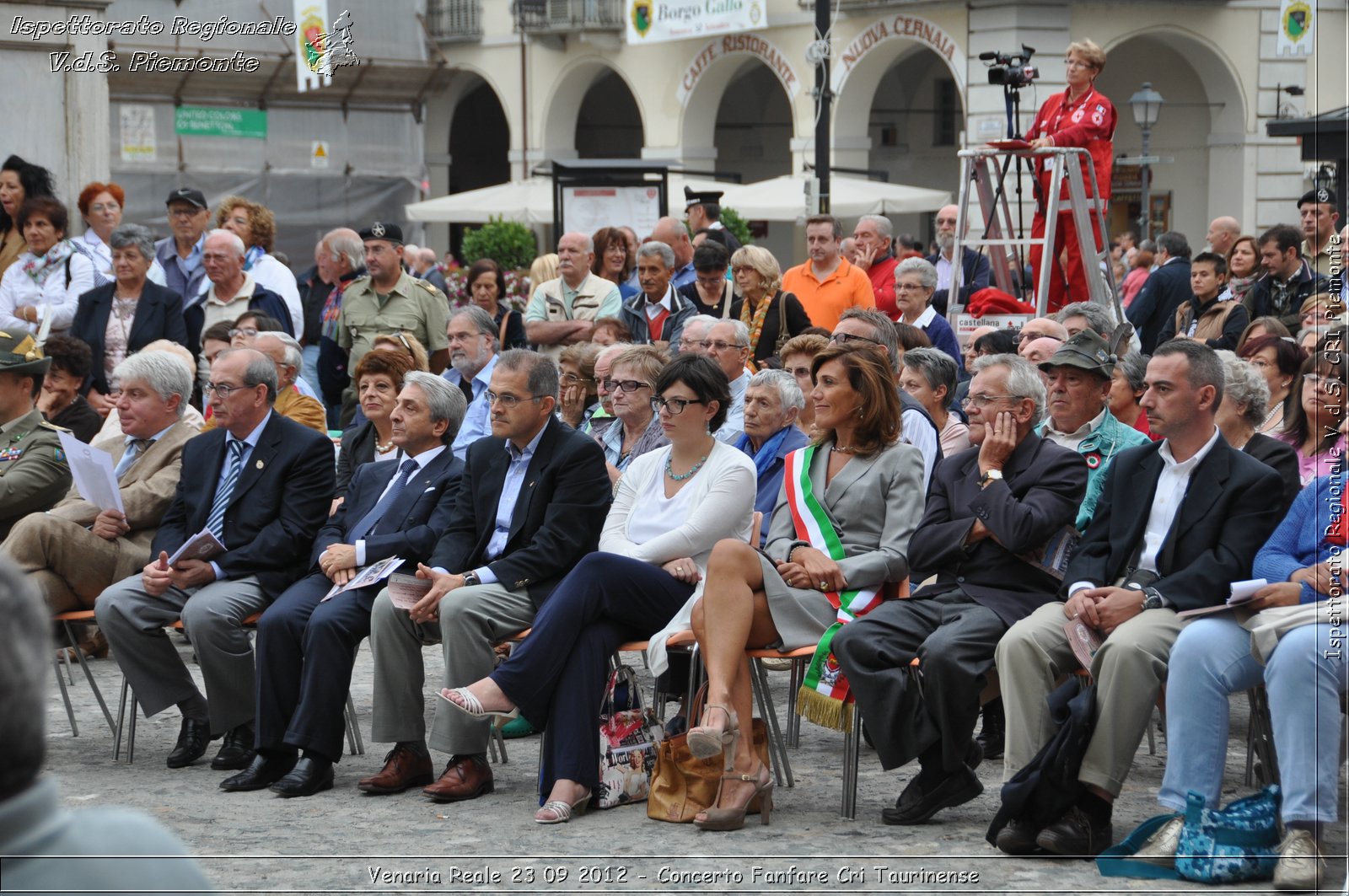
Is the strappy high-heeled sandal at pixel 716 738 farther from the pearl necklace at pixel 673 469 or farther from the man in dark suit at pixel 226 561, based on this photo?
the man in dark suit at pixel 226 561

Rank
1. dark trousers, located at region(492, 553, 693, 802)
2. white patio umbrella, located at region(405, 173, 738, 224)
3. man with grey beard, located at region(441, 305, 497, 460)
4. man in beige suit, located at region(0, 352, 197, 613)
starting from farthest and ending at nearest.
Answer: white patio umbrella, located at region(405, 173, 738, 224) → man with grey beard, located at region(441, 305, 497, 460) → man in beige suit, located at region(0, 352, 197, 613) → dark trousers, located at region(492, 553, 693, 802)

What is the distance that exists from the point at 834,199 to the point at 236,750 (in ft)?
60.2

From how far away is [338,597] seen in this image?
6234mm

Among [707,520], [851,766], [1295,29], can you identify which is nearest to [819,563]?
[707,520]

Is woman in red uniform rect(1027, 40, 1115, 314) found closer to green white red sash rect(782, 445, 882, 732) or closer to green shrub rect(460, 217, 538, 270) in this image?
green white red sash rect(782, 445, 882, 732)

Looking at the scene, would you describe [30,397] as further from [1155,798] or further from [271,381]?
[1155,798]

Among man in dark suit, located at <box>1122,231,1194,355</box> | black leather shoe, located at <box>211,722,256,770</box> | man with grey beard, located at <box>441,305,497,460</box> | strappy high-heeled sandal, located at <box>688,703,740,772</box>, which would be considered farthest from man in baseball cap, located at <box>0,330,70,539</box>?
man in dark suit, located at <box>1122,231,1194,355</box>

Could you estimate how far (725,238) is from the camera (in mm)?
12078

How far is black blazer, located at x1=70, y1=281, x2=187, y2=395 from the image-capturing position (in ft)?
30.9

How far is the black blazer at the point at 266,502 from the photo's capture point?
6543mm

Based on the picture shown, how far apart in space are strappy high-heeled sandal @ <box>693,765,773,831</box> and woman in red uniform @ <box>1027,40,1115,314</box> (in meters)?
6.12

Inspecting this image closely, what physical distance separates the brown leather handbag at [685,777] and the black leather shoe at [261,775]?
144cm

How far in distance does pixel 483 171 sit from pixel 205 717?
108ft

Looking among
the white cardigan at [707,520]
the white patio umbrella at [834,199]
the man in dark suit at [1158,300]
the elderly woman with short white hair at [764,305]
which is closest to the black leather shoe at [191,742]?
the white cardigan at [707,520]
